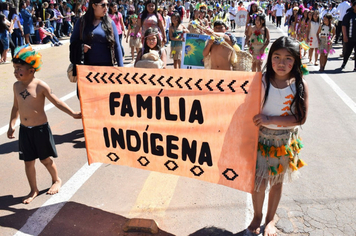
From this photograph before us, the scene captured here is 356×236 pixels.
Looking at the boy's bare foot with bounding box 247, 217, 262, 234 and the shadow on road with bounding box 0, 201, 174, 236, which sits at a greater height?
the boy's bare foot with bounding box 247, 217, 262, 234

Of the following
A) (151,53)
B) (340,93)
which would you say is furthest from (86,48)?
(340,93)

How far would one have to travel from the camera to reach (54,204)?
3959 mm

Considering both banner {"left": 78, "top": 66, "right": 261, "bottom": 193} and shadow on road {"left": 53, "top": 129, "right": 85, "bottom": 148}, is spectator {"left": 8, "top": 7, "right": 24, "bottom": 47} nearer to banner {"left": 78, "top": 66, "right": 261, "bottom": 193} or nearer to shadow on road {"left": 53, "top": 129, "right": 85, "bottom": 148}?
shadow on road {"left": 53, "top": 129, "right": 85, "bottom": 148}

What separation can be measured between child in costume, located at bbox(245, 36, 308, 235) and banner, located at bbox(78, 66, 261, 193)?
13 cm

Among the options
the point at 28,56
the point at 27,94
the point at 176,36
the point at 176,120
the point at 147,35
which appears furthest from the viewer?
the point at 176,36

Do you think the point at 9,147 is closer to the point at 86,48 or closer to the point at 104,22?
the point at 86,48

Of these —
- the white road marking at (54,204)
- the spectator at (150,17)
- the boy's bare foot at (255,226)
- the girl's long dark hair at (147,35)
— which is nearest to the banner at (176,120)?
the boy's bare foot at (255,226)

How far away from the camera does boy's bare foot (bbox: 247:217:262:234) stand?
3.40 meters

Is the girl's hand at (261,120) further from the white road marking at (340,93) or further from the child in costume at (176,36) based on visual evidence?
the child in costume at (176,36)

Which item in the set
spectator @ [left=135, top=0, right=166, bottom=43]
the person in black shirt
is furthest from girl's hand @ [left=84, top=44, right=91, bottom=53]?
the person in black shirt

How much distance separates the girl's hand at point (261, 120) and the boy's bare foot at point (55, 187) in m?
2.49

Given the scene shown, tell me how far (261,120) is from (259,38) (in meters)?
6.08

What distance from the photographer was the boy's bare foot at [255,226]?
340 centimetres

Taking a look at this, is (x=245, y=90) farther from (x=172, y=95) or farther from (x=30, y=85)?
(x=30, y=85)
